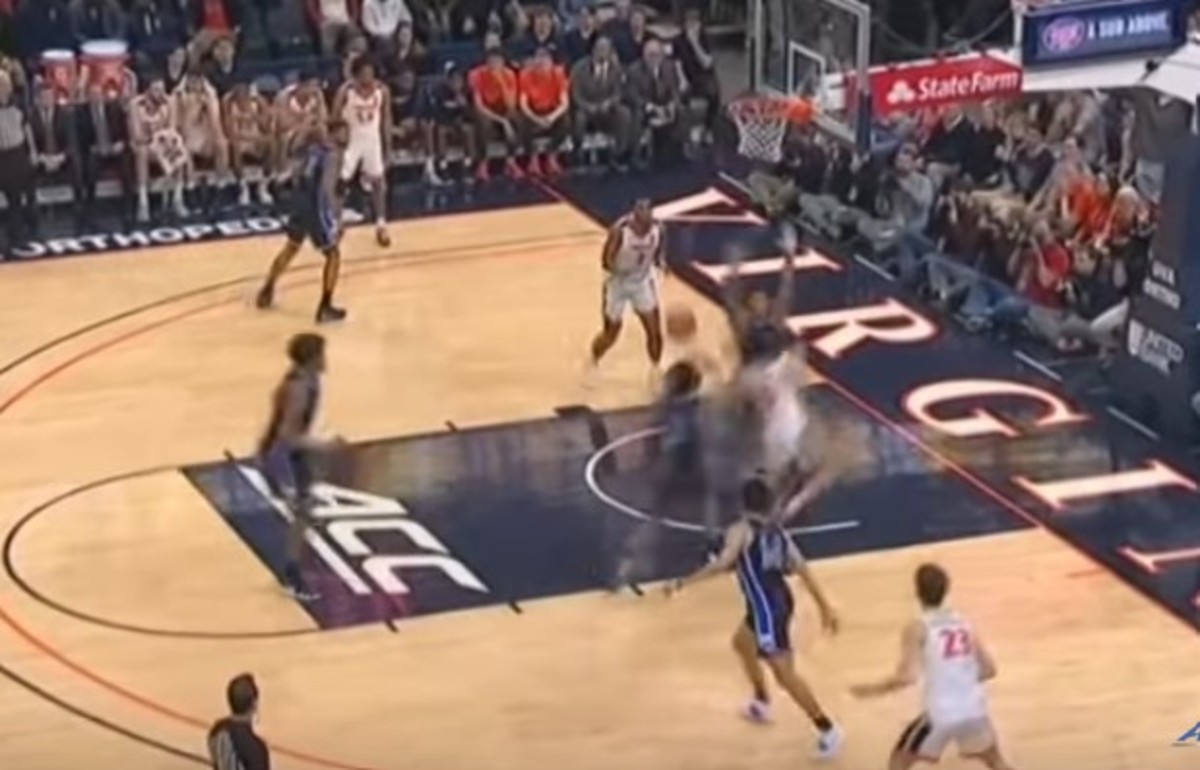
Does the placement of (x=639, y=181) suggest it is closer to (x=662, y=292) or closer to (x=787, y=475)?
(x=662, y=292)

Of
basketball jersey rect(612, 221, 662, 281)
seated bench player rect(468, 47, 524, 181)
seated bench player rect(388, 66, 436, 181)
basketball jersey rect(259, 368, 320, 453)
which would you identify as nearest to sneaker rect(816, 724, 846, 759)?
basketball jersey rect(259, 368, 320, 453)

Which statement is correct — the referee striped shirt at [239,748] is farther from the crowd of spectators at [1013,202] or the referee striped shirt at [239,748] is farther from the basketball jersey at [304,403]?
the crowd of spectators at [1013,202]

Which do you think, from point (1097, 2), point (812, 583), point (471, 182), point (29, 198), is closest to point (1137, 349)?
point (1097, 2)

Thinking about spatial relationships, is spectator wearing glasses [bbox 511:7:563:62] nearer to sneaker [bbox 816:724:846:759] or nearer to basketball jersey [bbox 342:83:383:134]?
basketball jersey [bbox 342:83:383:134]

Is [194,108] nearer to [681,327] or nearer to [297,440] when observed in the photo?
[681,327]

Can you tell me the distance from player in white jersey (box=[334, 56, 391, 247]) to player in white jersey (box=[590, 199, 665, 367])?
385 cm

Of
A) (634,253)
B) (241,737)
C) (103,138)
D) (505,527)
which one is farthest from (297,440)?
(103,138)

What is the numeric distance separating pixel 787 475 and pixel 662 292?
552 centimetres

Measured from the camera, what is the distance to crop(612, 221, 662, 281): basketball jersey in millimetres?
21031

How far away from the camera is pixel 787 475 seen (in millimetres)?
18391

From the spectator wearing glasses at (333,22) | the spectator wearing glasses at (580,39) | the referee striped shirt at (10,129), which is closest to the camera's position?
the referee striped shirt at (10,129)

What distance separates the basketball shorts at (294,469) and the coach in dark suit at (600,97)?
30.5 ft

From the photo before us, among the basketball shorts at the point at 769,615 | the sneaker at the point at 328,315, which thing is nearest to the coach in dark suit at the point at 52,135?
the sneaker at the point at 328,315

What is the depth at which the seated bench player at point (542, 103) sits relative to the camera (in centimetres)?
2712
